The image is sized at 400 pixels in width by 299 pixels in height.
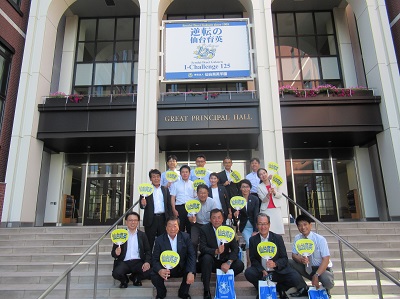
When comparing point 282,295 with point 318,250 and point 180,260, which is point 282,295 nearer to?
point 318,250

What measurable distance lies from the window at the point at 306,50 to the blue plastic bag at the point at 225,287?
39.8 feet

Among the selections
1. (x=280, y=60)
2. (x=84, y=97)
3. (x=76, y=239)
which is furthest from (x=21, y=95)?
(x=280, y=60)

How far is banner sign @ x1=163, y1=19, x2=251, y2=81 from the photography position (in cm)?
1279

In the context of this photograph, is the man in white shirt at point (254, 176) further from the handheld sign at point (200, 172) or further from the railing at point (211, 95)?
the railing at point (211, 95)

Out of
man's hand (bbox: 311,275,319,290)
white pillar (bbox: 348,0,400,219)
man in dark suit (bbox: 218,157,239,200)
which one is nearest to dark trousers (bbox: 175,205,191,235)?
man in dark suit (bbox: 218,157,239,200)

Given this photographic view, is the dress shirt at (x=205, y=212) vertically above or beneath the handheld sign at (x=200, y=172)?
beneath

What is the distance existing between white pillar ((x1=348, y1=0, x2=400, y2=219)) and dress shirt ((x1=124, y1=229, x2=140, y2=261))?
10.2m

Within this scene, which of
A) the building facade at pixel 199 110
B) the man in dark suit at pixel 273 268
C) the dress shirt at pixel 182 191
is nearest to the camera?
the man in dark suit at pixel 273 268

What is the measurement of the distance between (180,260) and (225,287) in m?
0.84

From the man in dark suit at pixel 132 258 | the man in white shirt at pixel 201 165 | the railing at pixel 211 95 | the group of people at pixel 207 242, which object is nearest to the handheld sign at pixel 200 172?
the man in white shirt at pixel 201 165

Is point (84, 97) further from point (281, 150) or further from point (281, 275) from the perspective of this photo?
point (281, 275)

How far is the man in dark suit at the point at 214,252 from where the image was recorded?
16.3 feet

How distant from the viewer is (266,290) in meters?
4.46

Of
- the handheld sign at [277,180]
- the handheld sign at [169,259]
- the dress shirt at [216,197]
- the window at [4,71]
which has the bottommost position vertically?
the handheld sign at [169,259]
